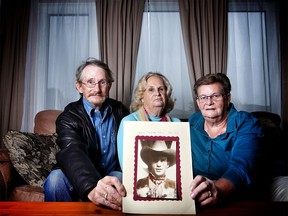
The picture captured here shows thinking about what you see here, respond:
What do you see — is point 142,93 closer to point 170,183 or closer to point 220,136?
point 220,136

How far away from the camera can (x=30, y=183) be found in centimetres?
164

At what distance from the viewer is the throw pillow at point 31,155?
163 cm

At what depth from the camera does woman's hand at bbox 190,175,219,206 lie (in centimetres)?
75

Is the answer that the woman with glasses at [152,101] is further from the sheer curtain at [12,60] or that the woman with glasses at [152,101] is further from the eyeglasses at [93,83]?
the sheer curtain at [12,60]

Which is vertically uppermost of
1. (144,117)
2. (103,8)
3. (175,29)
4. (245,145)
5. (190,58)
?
(103,8)

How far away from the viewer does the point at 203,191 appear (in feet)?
2.57

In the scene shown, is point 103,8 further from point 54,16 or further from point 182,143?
point 182,143

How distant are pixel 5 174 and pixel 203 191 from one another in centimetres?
136

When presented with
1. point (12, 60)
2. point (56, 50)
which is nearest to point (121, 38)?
point (56, 50)

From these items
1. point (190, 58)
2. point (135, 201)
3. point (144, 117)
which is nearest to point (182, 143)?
point (135, 201)

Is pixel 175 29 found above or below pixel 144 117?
above

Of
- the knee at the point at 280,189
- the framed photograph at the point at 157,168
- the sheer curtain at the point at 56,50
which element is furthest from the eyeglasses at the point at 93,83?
the sheer curtain at the point at 56,50

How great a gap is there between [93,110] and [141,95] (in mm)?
356

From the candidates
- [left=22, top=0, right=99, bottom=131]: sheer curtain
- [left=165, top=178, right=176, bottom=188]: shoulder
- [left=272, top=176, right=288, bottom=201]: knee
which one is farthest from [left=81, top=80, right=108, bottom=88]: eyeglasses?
[left=22, top=0, right=99, bottom=131]: sheer curtain
